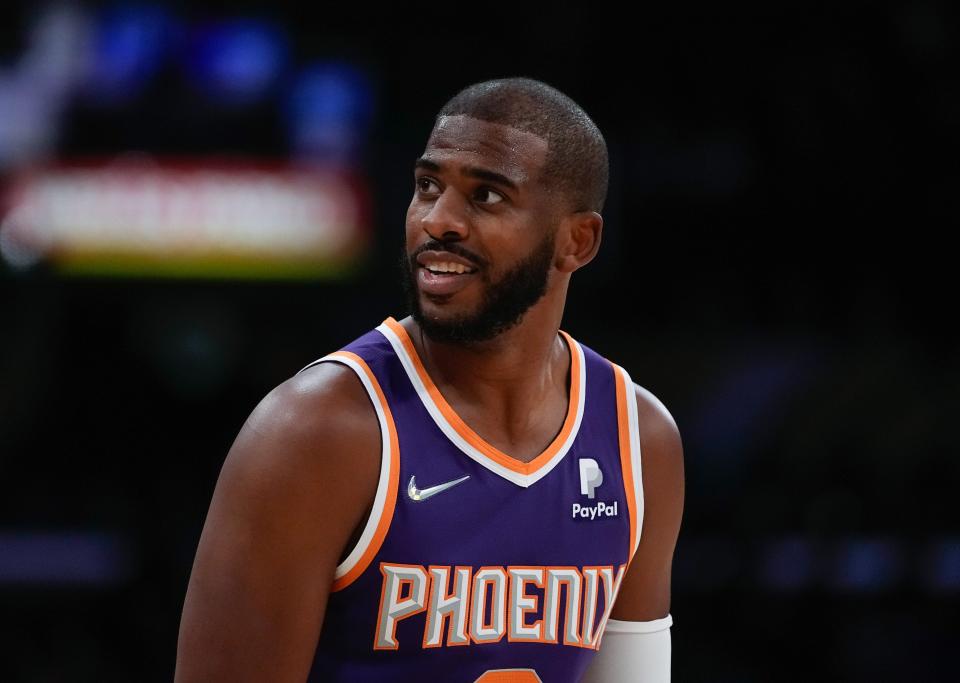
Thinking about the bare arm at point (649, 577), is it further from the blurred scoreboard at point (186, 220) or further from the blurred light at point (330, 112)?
the blurred light at point (330, 112)

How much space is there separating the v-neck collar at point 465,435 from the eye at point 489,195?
317 mm

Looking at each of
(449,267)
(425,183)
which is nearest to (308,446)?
(449,267)

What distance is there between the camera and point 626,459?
2416 mm

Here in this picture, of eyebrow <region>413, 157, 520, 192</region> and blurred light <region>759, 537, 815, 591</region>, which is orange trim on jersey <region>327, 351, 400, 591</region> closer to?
eyebrow <region>413, 157, 520, 192</region>

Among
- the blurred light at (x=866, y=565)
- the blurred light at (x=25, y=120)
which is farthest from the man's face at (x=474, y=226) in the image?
the blurred light at (x=25, y=120)

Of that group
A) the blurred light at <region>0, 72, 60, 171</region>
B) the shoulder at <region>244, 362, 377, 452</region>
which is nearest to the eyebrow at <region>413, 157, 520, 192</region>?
the shoulder at <region>244, 362, 377, 452</region>

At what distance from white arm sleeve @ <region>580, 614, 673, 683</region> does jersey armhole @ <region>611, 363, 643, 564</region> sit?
0.15m

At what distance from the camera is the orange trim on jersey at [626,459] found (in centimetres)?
239

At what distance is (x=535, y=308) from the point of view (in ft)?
7.57


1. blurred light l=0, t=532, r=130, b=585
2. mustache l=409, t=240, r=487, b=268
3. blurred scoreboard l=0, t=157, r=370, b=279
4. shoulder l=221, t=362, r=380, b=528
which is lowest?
blurred light l=0, t=532, r=130, b=585

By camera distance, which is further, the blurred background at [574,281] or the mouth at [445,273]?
the blurred background at [574,281]

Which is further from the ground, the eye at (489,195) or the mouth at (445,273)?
the eye at (489,195)

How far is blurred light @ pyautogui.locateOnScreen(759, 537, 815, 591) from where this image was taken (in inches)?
267

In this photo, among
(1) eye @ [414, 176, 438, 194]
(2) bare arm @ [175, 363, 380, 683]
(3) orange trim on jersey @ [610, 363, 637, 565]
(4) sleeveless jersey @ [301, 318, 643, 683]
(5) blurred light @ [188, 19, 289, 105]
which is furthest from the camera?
(5) blurred light @ [188, 19, 289, 105]
